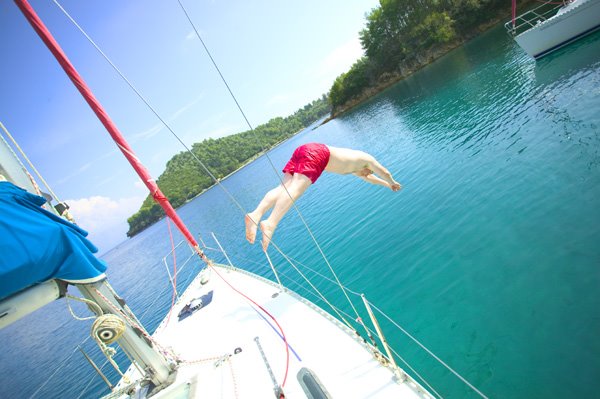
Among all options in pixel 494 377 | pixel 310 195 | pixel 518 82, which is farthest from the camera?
pixel 310 195

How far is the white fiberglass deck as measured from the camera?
10.9ft

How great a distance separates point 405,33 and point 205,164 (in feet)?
238

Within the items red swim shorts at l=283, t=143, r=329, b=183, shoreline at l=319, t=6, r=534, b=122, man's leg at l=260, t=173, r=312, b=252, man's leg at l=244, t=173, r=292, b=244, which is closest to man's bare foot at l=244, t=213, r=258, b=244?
man's leg at l=244, t=173, r=292, b=244

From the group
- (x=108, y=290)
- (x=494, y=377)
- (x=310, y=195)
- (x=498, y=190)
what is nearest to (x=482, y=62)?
(x=310, y=195)

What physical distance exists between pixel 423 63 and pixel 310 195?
165 feet

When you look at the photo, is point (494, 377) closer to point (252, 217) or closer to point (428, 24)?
point (252, 217)

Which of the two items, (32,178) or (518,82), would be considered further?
(518,82)

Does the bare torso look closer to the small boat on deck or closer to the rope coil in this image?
the small boat on deck

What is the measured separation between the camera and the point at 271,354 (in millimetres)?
4238

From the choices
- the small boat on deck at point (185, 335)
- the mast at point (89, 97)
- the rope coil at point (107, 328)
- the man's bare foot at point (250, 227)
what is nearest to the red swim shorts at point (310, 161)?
the man's bare foot at point (250, 227)

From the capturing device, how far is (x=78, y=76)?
474 centimetres

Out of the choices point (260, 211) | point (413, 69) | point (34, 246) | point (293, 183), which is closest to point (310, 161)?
point (293, 183)

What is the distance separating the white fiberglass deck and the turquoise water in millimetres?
2573

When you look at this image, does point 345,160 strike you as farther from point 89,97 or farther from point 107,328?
point 89,97
